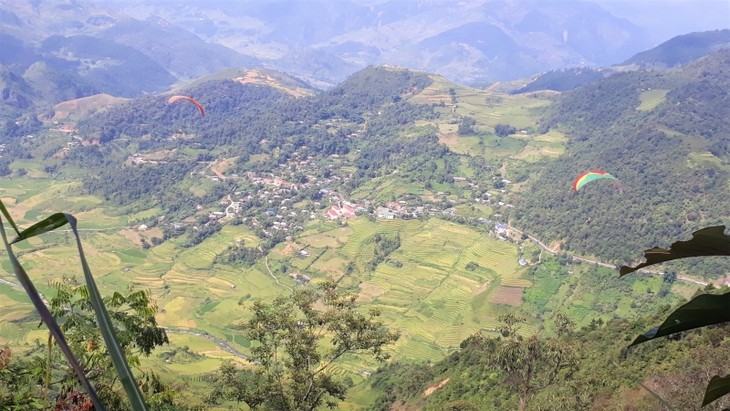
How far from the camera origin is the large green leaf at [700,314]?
0.84 meters

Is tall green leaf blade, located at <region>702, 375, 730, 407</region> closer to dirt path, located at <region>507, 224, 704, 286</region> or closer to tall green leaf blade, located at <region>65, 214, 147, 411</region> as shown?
tall green leaf blade, located at <region>65, 214, 147, 411</region>

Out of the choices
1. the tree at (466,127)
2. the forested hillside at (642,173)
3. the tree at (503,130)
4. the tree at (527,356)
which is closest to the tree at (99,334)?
the tree at (527,356)

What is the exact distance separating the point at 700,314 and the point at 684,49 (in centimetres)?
13958

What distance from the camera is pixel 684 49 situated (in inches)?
4624

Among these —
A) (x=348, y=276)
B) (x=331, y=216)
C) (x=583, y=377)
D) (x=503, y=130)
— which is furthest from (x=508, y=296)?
(x=503, y=130)

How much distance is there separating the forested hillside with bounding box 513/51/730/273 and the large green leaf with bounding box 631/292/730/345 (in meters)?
35.2

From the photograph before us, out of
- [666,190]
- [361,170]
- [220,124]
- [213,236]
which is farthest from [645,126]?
[220,124]

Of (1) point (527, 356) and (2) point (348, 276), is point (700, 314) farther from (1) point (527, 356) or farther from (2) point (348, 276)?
(2) point (348, 276)

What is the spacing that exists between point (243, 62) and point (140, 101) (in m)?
94.0

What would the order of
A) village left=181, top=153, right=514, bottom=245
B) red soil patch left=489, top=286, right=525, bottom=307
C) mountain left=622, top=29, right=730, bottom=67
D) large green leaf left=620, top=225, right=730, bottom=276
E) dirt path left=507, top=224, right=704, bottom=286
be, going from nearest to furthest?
large green leaf left=620, top=225, right=730, bottom=276 → dirt path left=507, top=224, right=704, bottom=286 → red soil patch left=489, top=286, right=525, bottom=307 → village left=181, top=153, right=514, bottom=245 → mountain left=622, top=29, right=730, bottom=67

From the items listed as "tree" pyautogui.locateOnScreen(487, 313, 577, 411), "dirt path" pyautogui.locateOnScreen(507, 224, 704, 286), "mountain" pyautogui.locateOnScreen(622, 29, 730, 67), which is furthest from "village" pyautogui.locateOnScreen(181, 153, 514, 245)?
"mountain" pyautogui.locateOnScreen(622, 29, 730, 67)

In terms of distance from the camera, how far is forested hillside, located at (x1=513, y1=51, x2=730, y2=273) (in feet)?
115

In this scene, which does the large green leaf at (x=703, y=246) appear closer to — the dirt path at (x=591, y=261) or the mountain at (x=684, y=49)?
the dirt path at (x=591, y=261)

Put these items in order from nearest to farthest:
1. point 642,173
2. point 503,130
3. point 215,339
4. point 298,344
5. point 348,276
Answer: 1. point 298,344
2. point 215,339
3. point 348,276
4. point 642,173
5. point 503,130
